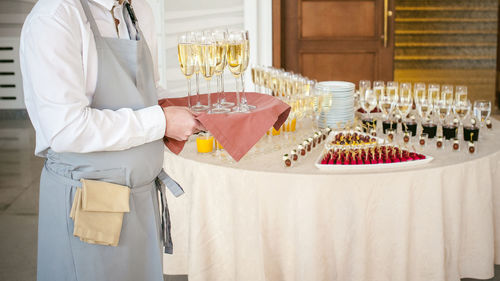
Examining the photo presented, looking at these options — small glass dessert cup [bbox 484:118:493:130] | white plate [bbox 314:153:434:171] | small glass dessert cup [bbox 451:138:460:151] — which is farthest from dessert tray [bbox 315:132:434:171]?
small glass dessert cup [bbox 484:118:493:130]

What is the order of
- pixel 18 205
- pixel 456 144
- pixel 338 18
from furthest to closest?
1. pixel 338 18
2. pixel 18 205
3. pixel 456 144

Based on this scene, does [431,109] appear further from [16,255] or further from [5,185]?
[5,185]

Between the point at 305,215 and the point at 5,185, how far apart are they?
3.50 meters

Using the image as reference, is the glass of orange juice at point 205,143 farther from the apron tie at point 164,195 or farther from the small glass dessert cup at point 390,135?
the small glass dessert cup at point 390,135

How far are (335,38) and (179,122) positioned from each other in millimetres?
4445

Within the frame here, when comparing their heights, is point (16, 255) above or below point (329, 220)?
below

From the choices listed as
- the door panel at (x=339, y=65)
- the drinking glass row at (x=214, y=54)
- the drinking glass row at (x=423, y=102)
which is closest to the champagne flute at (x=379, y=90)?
the drinking glass row at (x=423, y=102)

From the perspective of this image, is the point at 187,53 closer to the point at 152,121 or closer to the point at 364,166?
the point at 152,121

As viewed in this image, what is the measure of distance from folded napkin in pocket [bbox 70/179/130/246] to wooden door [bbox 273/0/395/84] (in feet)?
14.0

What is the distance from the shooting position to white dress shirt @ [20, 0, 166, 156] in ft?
4.57

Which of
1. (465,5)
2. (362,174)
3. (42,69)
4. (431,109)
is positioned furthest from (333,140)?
(465,5)

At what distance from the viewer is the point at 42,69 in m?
1.39

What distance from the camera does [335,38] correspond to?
5750 mm

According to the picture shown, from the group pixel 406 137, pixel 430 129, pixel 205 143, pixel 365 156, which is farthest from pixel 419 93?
pixel 205 143
